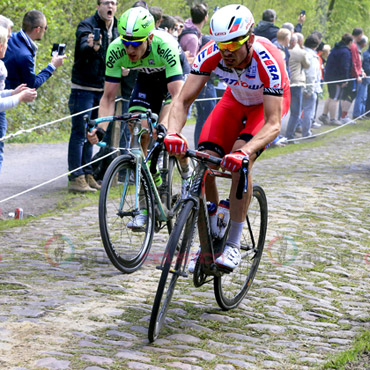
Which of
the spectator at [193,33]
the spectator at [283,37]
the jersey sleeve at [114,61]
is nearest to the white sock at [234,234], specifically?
the jersey sleeve at [114,61]

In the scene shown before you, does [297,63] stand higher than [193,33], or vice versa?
[193,33]

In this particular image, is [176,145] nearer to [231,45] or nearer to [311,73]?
[231,45]

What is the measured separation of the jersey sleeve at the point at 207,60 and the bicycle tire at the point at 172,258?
3.94 ft

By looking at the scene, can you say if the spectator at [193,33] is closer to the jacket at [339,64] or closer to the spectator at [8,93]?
the spectator at [8,93]

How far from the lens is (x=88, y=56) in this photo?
32.9 ft

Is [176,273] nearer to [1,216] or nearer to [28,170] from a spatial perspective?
[1,216]

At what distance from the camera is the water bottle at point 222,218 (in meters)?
5.64

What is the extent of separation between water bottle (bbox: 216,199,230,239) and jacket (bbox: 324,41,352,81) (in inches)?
566

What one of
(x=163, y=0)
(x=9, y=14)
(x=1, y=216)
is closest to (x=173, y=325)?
(x=1, y=216)

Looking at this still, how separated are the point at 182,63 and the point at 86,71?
1.28 metres

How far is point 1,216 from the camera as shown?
8.74 m

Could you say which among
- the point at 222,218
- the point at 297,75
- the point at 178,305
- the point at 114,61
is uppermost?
the point at 297,75

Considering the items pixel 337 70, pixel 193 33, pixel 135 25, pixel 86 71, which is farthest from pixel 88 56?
pixel 337 70

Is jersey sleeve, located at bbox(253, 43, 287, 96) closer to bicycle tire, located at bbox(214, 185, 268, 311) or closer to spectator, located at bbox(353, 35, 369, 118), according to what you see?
bicycle tire, located at bbox(214, 185, 268, 311)
